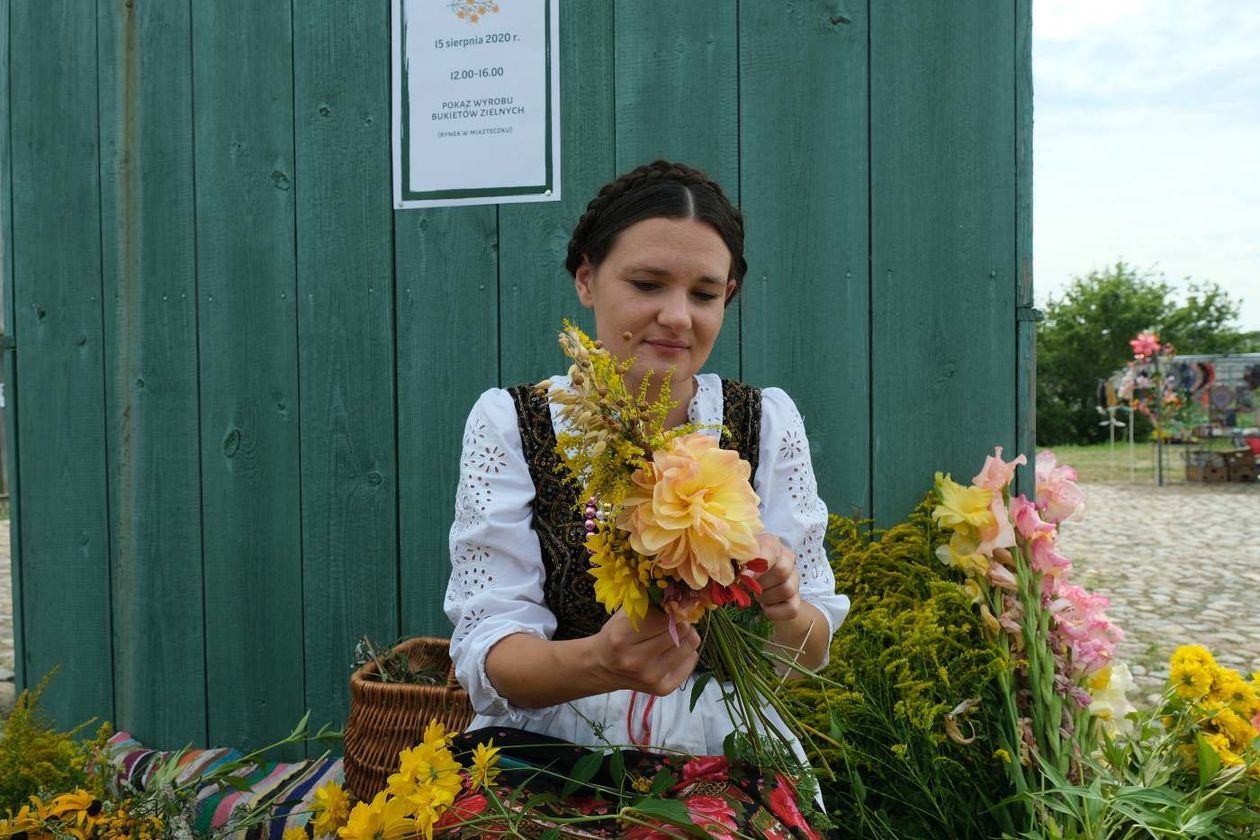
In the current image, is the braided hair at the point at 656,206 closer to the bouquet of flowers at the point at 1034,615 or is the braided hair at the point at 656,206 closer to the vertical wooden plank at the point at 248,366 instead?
the bouquet of flowers at the point at 1034,615

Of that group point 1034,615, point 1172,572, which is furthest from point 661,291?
point 1172,572

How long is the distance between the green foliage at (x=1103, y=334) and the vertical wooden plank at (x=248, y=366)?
23.3 m

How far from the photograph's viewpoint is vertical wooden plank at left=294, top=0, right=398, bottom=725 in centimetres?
268

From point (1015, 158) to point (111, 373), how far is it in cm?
276

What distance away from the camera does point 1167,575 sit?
20.5 ft

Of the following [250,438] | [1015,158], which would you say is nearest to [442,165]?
[250,438]

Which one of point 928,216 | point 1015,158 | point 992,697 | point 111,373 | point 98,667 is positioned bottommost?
point 98,667

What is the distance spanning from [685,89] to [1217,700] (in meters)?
2.01

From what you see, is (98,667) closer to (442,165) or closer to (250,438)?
(250,438)

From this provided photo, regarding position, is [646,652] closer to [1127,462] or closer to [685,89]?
[685,89]

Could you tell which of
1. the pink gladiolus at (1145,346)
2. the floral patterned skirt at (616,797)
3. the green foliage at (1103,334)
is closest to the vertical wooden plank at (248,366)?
the floral patterned skirt at (616,797)

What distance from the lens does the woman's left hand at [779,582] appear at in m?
1.21

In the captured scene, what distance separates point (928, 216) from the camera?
8.04ft

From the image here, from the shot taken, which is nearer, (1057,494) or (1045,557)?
(1045,557)
